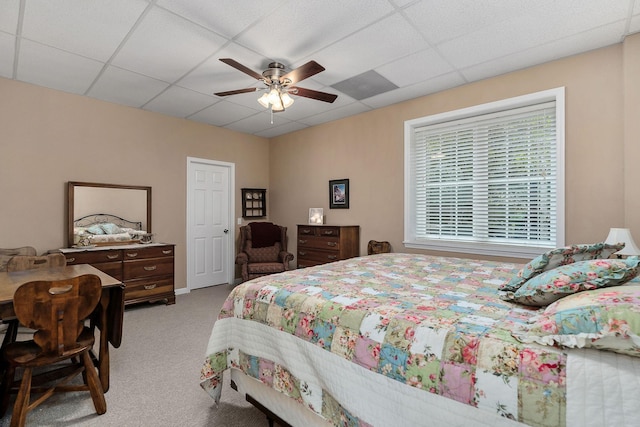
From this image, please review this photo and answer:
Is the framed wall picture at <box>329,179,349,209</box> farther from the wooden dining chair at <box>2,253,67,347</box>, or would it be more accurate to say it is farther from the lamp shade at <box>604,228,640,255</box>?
the wooden dining chair at <box>2,253,67,347</box>

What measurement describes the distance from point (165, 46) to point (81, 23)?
0.58m

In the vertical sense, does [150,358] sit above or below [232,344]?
below

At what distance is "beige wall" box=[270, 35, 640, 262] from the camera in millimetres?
2719

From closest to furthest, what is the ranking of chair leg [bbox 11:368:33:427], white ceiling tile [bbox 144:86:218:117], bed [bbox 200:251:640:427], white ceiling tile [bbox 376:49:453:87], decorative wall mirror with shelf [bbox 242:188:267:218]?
bed [bbox 200:251:640:427] < chair leg [bbox 11:368:33:427] < white ceiling tile [bbox 376:49:453:87] < white ceiling tile [bbox 144:86:218:117] < decorative wall mirror with shelf [bbox 242:188:267:218]

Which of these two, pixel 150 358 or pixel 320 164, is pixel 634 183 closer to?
pixel 320 164

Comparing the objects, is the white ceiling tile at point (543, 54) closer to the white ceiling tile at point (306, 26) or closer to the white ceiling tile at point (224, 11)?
the white ceiling tile at point (306, 26)

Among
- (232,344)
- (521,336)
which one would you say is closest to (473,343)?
(521,336)

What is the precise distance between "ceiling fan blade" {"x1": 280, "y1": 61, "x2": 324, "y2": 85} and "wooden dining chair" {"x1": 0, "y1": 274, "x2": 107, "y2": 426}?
80.3 inches

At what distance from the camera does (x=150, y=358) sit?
268 cm

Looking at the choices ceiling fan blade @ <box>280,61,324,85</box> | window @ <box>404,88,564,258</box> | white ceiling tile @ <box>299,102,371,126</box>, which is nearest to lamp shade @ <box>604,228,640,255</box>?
window @ <box>404,88,564,258</box>

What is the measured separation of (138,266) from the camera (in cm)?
400

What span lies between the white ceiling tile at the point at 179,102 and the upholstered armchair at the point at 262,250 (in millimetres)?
1945

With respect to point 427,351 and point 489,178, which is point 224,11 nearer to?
point 427,351

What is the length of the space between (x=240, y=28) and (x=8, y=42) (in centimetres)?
202
